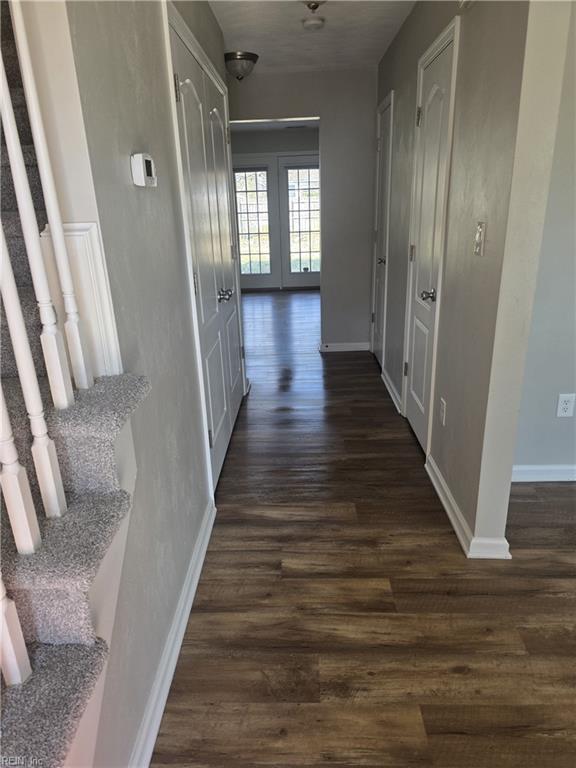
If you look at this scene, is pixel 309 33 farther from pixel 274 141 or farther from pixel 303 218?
pixel 303 218

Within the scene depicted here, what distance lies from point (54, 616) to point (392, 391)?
323cm

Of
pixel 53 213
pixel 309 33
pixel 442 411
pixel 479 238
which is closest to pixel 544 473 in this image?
pixel 442 411

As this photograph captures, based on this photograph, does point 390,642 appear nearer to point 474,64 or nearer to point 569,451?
point 569,451

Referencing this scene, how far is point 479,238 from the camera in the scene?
6.59 ft

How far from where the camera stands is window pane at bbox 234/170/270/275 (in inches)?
326

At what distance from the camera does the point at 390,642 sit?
176cm

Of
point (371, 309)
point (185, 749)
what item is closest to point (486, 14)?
point (185, 749)

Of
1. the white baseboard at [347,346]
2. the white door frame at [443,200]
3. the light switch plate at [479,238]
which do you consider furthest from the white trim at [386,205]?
the light switch plate at [479,238]

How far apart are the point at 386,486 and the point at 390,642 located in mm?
1022

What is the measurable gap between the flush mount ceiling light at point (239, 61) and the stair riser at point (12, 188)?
2.77 metres

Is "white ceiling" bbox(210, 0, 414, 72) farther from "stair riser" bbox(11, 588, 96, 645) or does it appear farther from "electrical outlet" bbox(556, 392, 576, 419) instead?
"stair riser" bbox(11, 588, 96, 645)

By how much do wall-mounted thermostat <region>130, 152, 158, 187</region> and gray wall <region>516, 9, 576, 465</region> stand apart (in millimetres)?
1710

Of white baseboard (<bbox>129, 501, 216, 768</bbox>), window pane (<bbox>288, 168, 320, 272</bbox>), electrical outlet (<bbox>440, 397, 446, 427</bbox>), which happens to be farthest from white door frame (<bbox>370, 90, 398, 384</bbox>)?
window pane (<bbox>288, 168, 320, 272</bbox>)

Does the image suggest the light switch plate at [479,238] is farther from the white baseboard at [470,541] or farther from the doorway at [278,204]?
the doorway at [278,204]
